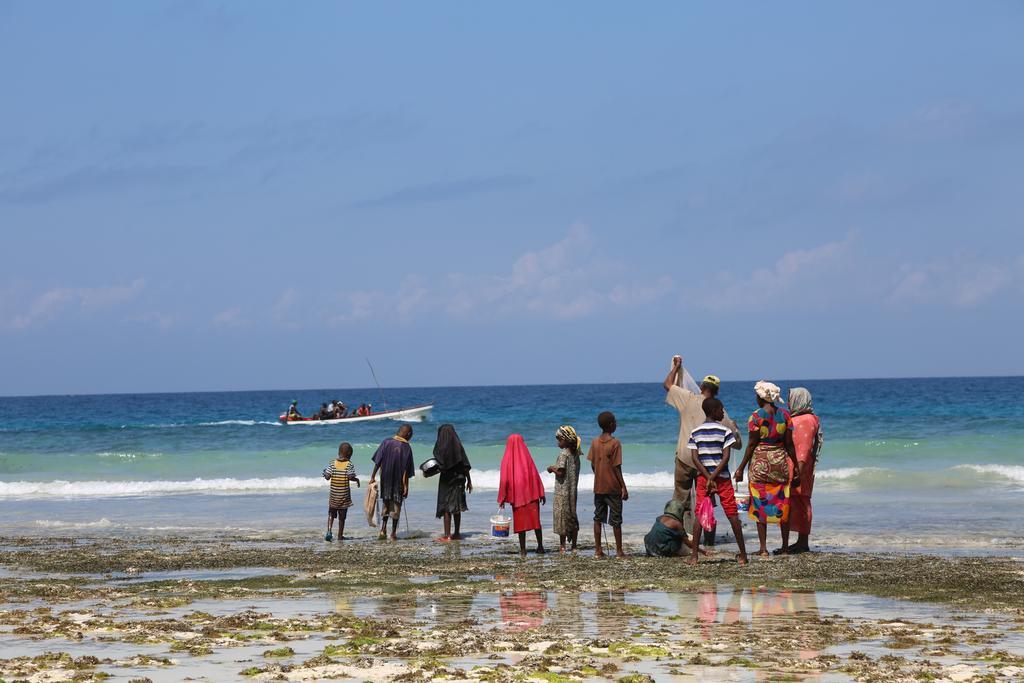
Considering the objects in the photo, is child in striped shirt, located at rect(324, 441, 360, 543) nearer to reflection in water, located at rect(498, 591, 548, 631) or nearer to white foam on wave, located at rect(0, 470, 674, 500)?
reflection in water, located at rect(498, 591, 548, 631)

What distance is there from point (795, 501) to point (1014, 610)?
4173mm

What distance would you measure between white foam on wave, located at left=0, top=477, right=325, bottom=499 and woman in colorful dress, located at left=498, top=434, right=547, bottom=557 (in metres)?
13.4

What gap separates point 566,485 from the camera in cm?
1305

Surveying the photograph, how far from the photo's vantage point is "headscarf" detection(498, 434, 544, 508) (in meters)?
13.1

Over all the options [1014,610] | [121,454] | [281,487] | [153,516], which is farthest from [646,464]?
[1014,610]

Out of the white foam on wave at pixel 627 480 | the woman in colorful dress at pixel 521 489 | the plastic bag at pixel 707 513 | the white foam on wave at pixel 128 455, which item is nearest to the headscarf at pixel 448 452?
the woman in colorful dress at pixel 521 489

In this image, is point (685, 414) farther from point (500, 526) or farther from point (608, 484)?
point (500, 526)

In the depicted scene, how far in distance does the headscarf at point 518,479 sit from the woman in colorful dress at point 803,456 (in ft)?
9.53

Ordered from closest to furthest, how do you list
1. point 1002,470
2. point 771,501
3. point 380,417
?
point 771,501, point 1002,470, point 380,417

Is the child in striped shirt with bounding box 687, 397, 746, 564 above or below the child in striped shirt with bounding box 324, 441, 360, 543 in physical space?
above

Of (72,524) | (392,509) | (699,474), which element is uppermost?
(699,474)

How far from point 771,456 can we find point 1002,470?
17.7m

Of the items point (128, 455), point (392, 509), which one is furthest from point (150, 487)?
point (392, 509)

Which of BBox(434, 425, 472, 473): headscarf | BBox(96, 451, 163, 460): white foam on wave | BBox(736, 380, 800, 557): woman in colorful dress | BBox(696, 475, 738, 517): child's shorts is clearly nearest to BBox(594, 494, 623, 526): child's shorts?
BBox(696, 475, 738, 517): child's shorts
